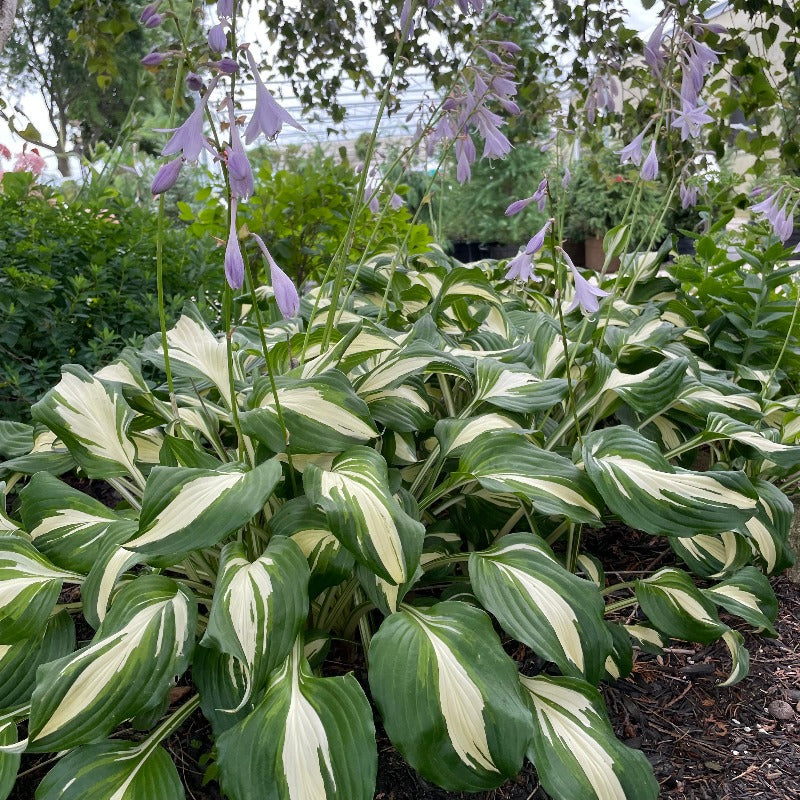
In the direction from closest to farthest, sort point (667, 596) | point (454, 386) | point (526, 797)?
point (526, 797) < point (667, 596) < point (454, 386)

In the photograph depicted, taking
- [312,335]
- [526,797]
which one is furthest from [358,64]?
[526,797]

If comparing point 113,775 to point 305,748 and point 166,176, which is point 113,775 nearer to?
point 305,748

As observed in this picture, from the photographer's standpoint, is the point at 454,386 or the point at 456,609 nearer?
the point at 456,609

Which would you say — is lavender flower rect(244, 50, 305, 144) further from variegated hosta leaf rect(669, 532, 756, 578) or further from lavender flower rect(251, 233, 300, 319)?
variegated hosta leaf rect(669, 532, 756, 578)

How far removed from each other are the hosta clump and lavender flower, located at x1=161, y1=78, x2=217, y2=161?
0.32 meters

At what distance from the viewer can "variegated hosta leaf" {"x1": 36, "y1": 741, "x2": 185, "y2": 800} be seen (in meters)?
1.05

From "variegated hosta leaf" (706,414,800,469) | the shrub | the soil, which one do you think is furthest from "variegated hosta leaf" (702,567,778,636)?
the shrub

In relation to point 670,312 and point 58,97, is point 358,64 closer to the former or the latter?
point 670,312

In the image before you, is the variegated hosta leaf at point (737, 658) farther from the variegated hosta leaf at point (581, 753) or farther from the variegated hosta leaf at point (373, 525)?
the variegated hosta leaf at point (373, 525)

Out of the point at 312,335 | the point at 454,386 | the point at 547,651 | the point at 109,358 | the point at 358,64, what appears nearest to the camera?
the point at 547,651

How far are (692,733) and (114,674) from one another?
1.11m

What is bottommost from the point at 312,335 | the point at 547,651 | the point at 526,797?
the point at 526,797

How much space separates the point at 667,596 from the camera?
1.44m

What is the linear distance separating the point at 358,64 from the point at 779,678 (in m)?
3.16
